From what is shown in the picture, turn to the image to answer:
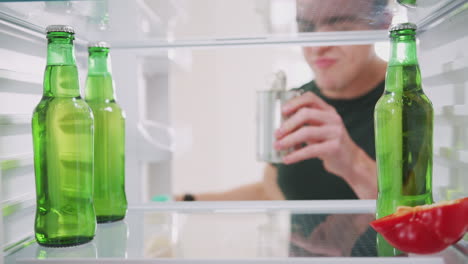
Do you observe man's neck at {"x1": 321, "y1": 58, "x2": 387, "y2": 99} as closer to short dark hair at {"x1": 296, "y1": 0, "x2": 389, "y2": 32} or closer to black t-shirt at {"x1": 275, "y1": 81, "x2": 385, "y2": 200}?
black t-shirt at {"x1": 275, "y1": 81, "x2": 385, "y2": 200}

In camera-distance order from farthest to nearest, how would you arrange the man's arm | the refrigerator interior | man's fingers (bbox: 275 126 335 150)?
the man's arm → man's fingers (bbox: 275 126 335 150) → the refrigerator interior

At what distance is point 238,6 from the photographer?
0.72 metres

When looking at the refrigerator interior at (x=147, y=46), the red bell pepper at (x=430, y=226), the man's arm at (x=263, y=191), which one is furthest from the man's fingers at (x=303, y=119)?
the man's arm at (x=263, y=191)

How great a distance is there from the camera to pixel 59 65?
2.11ft

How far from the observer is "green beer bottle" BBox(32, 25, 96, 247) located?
2.11ft

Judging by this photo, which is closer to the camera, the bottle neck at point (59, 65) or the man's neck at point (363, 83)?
the bottle neck at point (59, 65)

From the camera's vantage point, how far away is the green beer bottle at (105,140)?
803 millimetres

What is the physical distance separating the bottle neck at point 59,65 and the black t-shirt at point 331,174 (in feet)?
3.66

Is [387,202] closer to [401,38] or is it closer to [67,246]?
[401,38]

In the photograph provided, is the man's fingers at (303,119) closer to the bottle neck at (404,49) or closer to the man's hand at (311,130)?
the man's hand at (311,130)

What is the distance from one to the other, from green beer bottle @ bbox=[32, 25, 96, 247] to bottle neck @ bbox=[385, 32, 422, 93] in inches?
18.2

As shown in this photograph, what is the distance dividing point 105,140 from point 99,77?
113 millimetres

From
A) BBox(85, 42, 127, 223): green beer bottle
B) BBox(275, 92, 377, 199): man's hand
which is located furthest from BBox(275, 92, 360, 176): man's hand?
BBox(85, 42, 127, 223): green beer bottle

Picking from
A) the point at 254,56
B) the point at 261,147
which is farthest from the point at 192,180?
the point at 261,147
